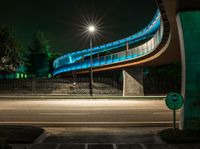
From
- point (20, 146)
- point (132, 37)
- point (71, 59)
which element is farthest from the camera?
point (71, 59)

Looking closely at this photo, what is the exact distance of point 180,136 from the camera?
920cm

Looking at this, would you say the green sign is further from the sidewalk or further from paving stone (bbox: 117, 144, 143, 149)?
paving stone (bbox: 117, 144, 143, 149)

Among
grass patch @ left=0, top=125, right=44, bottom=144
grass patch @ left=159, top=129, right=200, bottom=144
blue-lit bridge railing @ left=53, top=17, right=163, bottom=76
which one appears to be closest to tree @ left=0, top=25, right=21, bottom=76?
blue-lit bridge railing @ left=53, top=17, right=163, bottom=76

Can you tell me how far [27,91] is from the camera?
4544 cm

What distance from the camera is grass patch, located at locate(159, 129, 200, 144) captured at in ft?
28.9

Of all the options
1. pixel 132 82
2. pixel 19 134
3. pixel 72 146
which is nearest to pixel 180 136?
pixel 72 146

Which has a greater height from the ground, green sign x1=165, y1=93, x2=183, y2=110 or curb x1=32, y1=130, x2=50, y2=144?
green sign x1=165, y1=93, x2=183, y2=110

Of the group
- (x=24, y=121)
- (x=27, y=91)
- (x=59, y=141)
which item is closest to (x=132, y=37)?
(x=27, y=91)

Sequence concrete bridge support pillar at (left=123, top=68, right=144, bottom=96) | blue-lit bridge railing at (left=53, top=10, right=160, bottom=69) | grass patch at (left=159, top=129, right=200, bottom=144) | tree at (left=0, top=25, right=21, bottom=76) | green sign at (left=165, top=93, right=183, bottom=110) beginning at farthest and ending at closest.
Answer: tree at (left=0, top=25, right=21, bottom=76), concrete bridge support pillar at (left=123, top=68, right=144, bottom=96), blue-lit bridge railing at (left=53, top=10, right=160, bottom=69), green sign at (left=165, top=93, right=183, bottom=110), grass patch at (left=159, top=129, right=200, bottom=144)

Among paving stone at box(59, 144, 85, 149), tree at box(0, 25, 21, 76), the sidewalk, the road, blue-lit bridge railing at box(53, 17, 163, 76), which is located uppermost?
tree at box(0, 25, 21, 76)

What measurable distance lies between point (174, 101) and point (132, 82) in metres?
33.5

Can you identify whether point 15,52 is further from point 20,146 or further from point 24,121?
point 20,146

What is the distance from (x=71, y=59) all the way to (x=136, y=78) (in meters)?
26.8

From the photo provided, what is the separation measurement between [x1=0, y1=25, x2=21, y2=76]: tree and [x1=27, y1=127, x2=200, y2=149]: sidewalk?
147ft
